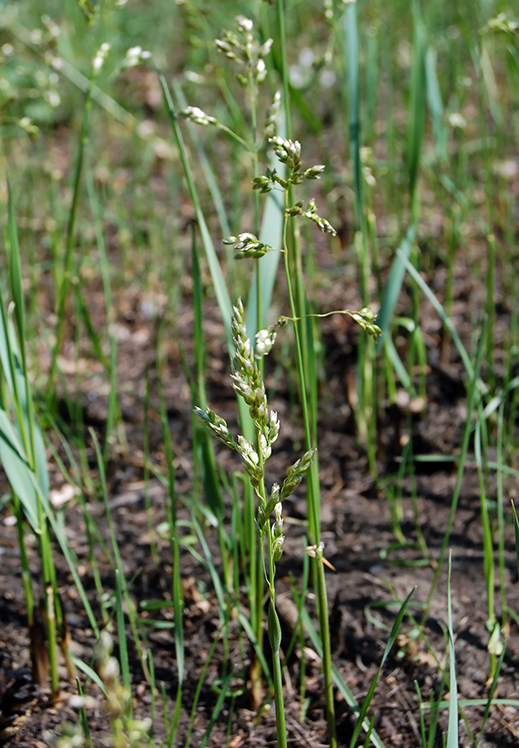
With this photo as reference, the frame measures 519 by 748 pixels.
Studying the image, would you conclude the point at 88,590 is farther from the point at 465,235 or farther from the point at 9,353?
the point at 465,235

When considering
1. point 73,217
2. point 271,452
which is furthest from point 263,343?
point 73,217

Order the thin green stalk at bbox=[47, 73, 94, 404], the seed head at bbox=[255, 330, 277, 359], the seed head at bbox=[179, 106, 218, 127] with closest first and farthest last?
the seed head at bbox=[255, 330, 277, 359] < the seed head at bbox=[179, 106, 218, 127] < the thin green stalk at bbox=[47, 73, 94, 404]

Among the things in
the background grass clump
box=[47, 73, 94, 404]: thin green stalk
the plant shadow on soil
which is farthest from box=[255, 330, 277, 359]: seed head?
box=[47, 73, 94, 404]: thin green stalk

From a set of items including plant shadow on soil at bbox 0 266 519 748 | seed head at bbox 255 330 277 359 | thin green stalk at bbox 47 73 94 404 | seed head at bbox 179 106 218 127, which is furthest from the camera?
thin green stalk at bbox 47 73 94 404

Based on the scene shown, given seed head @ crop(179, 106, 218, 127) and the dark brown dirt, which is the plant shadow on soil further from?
seed head @ crop(179, 106, 218, 127)

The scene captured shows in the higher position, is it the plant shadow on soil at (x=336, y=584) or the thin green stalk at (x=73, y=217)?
the thin green stalk at (x=73, y=217)

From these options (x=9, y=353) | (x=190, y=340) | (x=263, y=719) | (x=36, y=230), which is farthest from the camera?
(x=36, y=230)

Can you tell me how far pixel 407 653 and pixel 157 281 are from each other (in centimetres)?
175

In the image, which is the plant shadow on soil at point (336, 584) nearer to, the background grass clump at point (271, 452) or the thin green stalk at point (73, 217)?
the background grass clump at point (271, 452)

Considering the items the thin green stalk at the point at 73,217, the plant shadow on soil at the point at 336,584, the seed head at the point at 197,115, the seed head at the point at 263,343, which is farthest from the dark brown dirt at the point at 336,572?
the seed head at the point at 197,115

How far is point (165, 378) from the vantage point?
7.36ft

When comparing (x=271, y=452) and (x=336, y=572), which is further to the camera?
(x=336, y=572)

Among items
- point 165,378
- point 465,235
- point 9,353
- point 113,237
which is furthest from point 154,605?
point 113,237

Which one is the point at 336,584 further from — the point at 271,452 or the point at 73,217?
the point at 73,217
